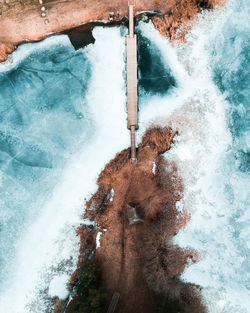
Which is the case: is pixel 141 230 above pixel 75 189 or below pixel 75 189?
below

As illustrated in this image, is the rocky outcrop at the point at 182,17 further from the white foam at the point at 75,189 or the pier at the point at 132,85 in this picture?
the white foam at the point at 75,189

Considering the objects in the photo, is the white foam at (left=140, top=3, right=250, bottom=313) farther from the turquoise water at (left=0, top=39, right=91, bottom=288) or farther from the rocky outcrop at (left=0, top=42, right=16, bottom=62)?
the rocky outcrop at (left=0, top=42, right=16, bottom=62)

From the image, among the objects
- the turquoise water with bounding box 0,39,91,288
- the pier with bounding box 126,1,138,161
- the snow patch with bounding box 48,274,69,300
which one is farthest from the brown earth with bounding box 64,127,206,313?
the turquoise water with bounding box 0,39,91,288

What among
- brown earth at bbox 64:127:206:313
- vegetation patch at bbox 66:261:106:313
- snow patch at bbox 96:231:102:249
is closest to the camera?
vegetation patch at bbox 66:261:106:313

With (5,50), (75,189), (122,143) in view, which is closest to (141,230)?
(75,189)

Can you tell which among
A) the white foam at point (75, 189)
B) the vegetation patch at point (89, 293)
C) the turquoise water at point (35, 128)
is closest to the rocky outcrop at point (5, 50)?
the turquoise water at point (35, 128)

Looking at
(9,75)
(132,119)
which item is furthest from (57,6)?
(132,119)

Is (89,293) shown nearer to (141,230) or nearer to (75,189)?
(141,230)

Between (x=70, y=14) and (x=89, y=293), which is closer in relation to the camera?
(x=89, y=293)
